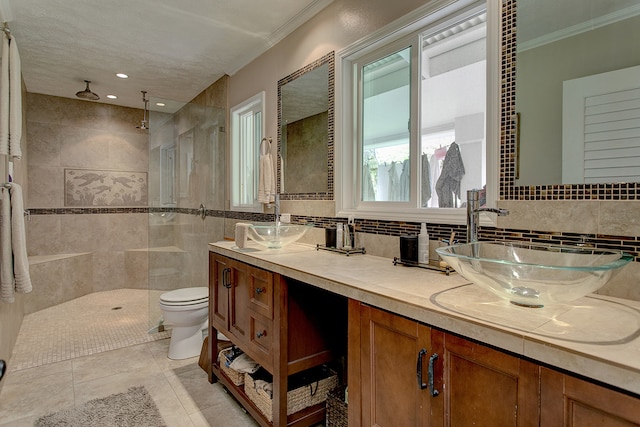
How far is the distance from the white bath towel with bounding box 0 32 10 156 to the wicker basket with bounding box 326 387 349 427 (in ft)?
7.16

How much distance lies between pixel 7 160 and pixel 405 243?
2.74m

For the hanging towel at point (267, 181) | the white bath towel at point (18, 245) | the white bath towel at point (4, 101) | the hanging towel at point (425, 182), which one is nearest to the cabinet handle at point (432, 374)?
the hanging towel at point (425, 182)

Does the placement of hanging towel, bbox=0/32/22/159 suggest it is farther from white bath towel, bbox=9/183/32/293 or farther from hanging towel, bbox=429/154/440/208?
hanging towel, bbox=429/154/440/208

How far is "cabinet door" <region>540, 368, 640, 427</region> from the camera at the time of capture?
612 mm

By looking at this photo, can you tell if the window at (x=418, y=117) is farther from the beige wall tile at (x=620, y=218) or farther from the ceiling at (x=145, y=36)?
the ceiling at (x=145, y=36)

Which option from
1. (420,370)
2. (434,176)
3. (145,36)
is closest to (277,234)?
(434,176)

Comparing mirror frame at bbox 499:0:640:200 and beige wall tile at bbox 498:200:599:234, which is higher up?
mirror frame at bbox 499:0:640:200

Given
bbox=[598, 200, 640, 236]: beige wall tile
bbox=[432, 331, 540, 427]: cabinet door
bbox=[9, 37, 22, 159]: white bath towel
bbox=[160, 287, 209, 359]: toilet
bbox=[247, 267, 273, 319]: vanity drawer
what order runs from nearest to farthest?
bbox=[432, 331, 540, 427]: cabinet door
bbox=[598, 200, 640, 236]: beige wall tile
bbox=[247, 267, 273, 319]: vanity drawer
bbox=[9, 37, 22, 159]: white bath towel
bbox=[160, 287, 209, 359]: toilet

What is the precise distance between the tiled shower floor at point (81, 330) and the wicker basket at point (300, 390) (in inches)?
61.2

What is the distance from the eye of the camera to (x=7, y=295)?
1895mm

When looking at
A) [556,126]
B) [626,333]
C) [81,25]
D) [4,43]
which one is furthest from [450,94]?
[81,25]

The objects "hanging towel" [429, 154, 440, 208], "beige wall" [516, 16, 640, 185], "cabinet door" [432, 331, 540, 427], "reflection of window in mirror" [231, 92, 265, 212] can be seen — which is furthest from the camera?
"reflection of window in mirror" [231, 92, 265, 212]

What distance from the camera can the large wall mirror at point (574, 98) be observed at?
1.11 meters

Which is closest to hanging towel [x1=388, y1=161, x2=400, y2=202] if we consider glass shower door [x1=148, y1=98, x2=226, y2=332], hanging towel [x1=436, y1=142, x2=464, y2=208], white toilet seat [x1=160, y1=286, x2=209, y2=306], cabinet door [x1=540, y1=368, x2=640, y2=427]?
hanging towel [x1=436, y1=142, x2=464, y2=208]
